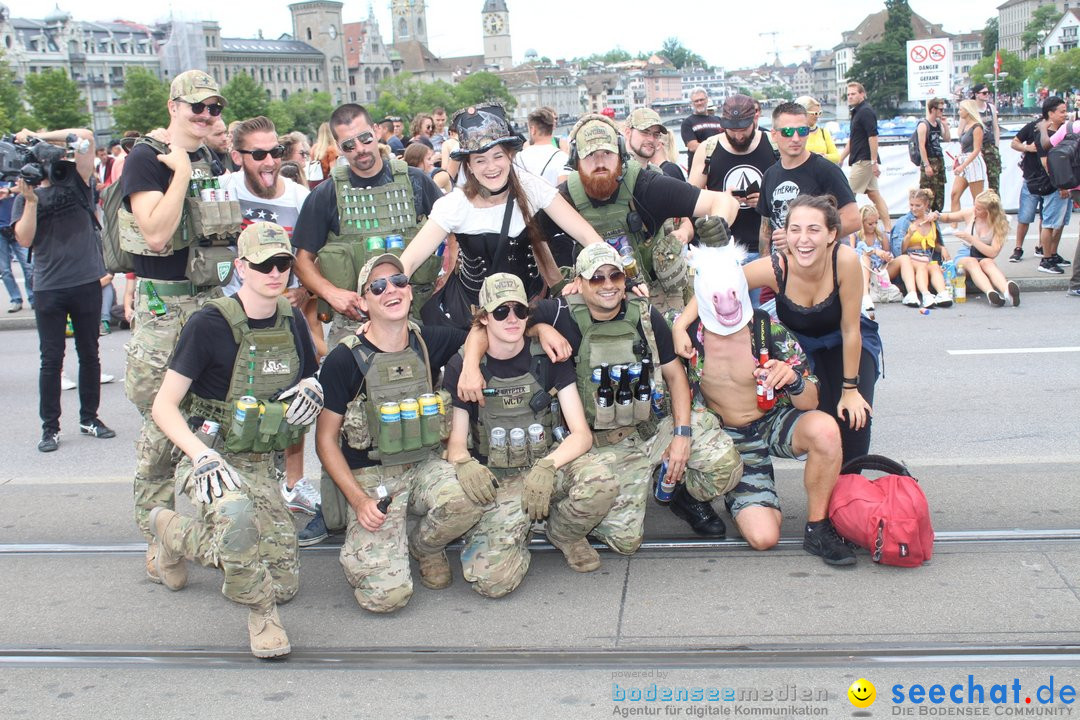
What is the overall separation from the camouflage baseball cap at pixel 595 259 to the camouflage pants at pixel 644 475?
0.86 metres

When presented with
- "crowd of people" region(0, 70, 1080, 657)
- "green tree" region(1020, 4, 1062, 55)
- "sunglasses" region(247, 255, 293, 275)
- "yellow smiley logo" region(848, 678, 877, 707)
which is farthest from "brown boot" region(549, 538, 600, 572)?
"green tree" region(1020, 4, 1062, 55)

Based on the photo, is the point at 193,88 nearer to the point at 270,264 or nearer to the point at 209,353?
the point at 270,264

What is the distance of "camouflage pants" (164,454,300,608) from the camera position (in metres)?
4.11

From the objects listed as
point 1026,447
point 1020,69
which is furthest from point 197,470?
point 1020,69

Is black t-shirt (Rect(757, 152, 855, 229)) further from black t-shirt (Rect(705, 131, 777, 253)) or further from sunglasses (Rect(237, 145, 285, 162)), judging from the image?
sunglasses (Rect(237, 145, 285, 162))

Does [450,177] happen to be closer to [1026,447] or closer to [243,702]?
[1026,447]

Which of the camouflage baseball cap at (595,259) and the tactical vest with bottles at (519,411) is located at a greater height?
the camouflage baseball cap at (595,259)

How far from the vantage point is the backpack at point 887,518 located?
452 cm

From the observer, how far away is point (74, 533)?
5.61 meters

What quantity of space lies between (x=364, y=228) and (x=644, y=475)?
200 centimetres

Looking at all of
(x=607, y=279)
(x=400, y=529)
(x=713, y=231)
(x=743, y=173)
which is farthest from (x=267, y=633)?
(x=743, y=173)

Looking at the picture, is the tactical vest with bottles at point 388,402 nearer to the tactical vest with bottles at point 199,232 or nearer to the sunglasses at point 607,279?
the sunglasses at point 607,279

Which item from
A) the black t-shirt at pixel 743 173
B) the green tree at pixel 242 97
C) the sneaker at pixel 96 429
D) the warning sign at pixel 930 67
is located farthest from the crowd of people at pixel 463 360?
the green tree at pixel 242 97

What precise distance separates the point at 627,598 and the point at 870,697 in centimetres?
120
